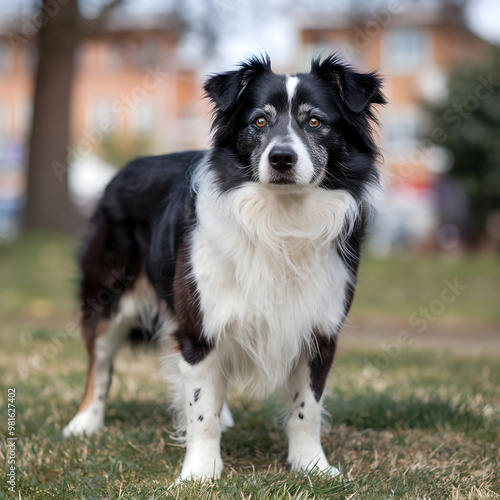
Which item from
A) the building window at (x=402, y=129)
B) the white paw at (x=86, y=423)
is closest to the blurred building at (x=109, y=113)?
the building window at (x=402, y=129)

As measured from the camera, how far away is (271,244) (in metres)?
3.42

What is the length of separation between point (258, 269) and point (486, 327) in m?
6.75

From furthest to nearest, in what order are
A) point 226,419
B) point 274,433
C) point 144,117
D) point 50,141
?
point 144,117 → point 50,141 → point 226,419 → point 274,433

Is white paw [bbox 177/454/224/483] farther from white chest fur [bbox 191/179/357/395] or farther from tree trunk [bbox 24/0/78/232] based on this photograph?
tree trunk [bbox 24/0/78/232]

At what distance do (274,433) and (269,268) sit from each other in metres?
1.16

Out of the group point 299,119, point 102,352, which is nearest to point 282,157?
point 299,119

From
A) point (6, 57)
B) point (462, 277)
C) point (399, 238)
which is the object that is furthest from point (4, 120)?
point (462, 277)

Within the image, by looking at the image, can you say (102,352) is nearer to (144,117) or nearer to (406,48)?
(406,48)

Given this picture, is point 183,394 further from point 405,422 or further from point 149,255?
point 405,422

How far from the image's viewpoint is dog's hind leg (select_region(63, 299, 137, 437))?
4.41 m

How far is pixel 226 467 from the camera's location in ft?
11.8

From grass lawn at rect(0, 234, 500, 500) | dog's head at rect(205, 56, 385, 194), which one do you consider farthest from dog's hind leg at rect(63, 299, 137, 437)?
dog's head at rect(205, 56, 385, 194)

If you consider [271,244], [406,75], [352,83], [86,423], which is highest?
→ [352,83]

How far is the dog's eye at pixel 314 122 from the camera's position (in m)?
3.46
